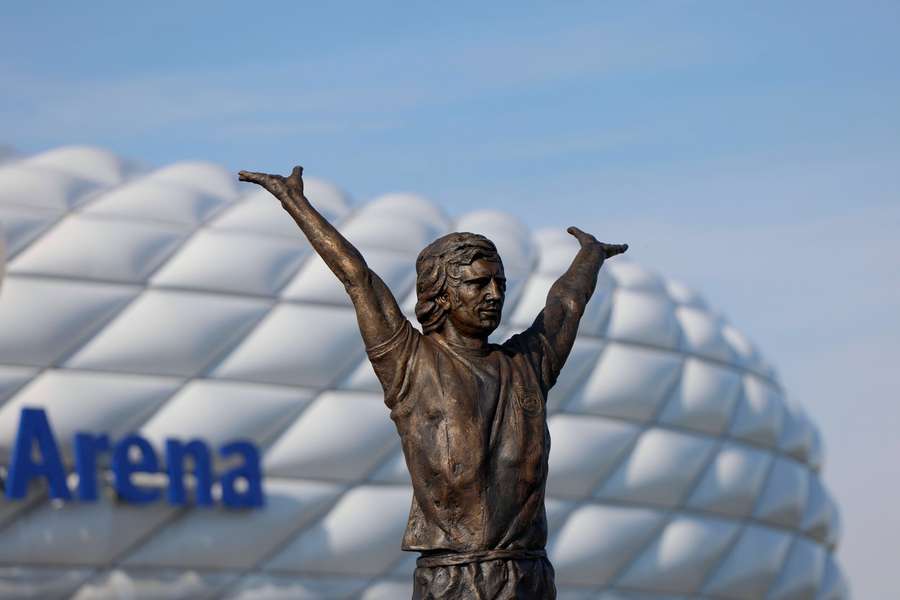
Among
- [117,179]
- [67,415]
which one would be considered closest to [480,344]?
[67,415]

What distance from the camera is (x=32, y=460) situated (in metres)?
11.2

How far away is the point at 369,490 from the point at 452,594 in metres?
8.52

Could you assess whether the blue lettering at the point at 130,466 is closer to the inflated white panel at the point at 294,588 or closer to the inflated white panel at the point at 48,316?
the inflated white panel at the point at 48,316

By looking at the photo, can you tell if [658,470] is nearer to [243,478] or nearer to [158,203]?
[243,478]

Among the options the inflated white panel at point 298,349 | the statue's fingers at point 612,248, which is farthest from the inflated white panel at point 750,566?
the statue's fingers at point 612,248

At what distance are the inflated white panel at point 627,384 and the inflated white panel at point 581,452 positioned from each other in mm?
119

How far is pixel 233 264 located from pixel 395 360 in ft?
27.8

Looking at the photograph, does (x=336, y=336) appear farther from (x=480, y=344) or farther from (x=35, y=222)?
(x=480, y=344)

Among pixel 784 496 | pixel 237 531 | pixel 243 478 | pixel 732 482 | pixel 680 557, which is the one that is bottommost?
pixel 680 557

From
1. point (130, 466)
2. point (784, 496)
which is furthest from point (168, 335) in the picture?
point (784, 496)

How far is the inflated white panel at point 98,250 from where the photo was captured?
457 inches

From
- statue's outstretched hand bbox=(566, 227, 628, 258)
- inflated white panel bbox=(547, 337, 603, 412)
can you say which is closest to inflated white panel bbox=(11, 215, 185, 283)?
inflated white panel bbox=(547, 337, 603, 412)

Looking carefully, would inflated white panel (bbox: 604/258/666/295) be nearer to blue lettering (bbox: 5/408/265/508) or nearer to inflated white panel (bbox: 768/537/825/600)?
inflated white panel (bbox: 768/537/825/600)

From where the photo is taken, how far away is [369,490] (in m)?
12.2
